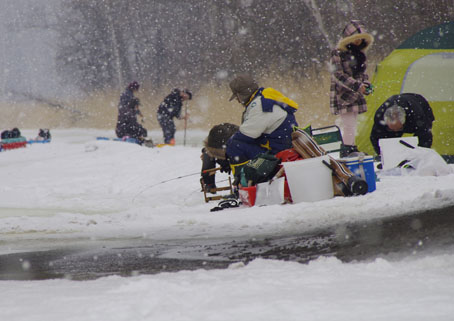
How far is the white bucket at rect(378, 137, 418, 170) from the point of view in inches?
274

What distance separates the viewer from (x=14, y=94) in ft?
104

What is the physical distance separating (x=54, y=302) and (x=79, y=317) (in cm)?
41

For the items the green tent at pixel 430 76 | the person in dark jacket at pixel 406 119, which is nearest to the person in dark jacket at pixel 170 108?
the green tent at pixel 430 76

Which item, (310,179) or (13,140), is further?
(13,140)

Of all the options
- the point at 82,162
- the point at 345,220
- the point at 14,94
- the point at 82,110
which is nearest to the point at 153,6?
the point at 82,110

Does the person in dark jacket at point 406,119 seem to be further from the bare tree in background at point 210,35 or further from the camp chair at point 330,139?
the bare tree in background at point 210,35

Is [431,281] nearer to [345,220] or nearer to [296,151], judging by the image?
[345,220]

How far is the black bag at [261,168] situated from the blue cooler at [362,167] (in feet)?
2.46

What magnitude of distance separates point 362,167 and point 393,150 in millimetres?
1563

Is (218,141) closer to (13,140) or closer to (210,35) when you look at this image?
(13,140)

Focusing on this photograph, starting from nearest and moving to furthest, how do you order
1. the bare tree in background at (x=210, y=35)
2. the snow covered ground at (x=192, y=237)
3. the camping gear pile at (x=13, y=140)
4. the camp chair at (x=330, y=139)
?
1. the snow covered ground at (x=192, y=237)
2. the camp chair at (x=330, y=139)
3. the camping gear pile at (x=13, y=140)
4. the bare tree in background at (x=210, y=35)

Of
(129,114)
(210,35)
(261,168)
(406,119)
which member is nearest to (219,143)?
(261,168)

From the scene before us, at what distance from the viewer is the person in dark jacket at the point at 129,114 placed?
45.1ft

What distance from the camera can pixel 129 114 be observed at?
13703 millimetres
